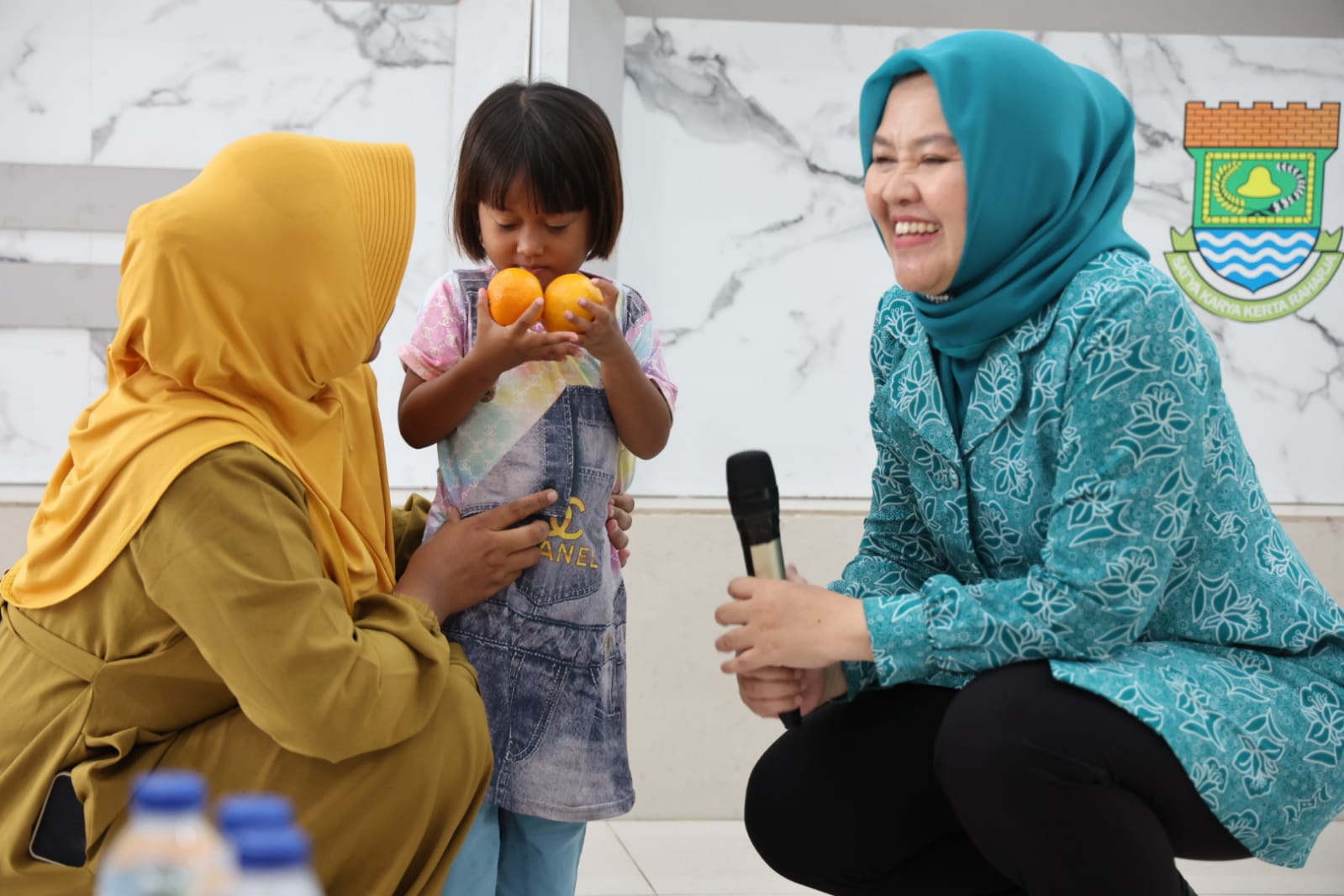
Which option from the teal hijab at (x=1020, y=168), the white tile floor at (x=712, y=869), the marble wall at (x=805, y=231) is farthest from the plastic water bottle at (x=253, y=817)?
the marble wall at (x=805, y=231)

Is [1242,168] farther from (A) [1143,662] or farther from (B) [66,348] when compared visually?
(B) [66,348]

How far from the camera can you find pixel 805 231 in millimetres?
3199

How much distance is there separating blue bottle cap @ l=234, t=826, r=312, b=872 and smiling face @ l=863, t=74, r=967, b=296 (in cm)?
113

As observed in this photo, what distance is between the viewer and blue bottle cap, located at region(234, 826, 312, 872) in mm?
659

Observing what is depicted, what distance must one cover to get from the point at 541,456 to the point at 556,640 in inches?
10.1

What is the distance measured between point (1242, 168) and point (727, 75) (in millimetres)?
1300

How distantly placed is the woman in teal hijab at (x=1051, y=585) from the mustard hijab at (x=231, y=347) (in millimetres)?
535

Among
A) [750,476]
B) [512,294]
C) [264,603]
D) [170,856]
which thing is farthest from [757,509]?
[170,856]

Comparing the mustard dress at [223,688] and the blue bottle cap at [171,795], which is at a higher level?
the blue bottle cap at [171,795]

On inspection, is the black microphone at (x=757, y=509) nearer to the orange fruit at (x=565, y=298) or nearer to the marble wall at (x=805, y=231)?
the orange fruit at (x=565, y=298)

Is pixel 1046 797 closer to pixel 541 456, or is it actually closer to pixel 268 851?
pixel 541 456

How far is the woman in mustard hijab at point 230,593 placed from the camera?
1298mm

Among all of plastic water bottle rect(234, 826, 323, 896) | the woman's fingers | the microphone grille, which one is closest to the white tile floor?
the woman's fingers

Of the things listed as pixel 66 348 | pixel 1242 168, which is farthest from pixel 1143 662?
pixel 66 348
